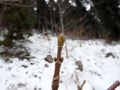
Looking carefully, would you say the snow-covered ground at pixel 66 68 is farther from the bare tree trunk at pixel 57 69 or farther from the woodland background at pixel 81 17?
the bare tree trunk at pixel 57 69

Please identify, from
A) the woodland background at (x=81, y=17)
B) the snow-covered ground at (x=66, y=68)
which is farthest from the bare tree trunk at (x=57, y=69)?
the woodland background at (x=81, y=17)

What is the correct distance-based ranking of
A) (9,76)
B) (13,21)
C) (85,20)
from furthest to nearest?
(85,20), (13,21), (9,76)

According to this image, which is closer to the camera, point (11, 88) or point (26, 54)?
point (11, 88)

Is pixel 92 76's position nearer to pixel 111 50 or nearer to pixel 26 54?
pixel 26 54

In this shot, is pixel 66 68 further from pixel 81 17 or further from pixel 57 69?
pixel 57 69

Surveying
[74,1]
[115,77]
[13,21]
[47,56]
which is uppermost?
[74,1]

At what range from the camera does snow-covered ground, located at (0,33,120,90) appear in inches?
427

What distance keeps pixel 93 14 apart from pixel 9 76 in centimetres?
1384

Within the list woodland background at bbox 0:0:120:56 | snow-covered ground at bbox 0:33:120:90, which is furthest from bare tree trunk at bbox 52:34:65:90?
woodland background at bbox 0:0:120:56

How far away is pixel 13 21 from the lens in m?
12.5

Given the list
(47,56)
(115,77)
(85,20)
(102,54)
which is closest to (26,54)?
(47,56)

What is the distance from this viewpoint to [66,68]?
12.8 metres

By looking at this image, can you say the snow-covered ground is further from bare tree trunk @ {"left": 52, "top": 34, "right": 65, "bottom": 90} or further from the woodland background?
Result: bare tree trunk @ {"left": 52, "top": 34, "right": 65, "bottom": 90}

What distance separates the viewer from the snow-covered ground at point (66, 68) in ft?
35.6
